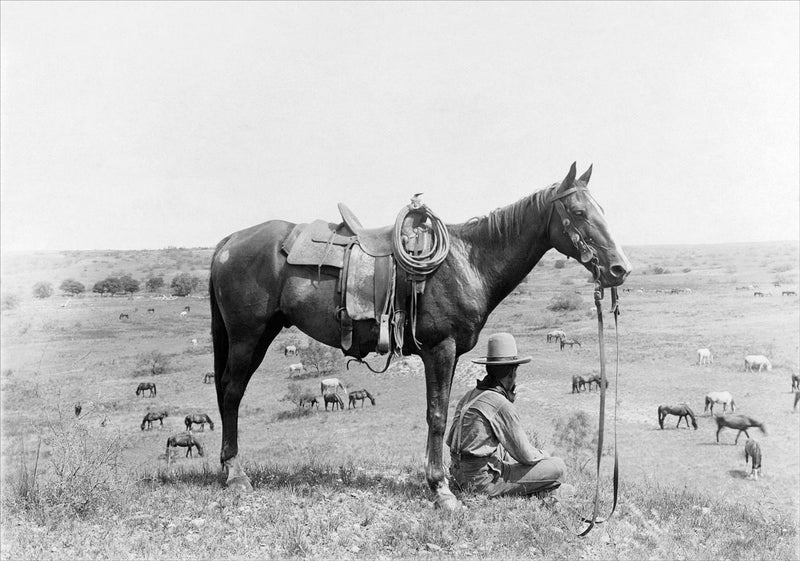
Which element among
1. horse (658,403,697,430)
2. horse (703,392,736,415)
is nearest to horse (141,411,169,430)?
horse (658,403,697,430)

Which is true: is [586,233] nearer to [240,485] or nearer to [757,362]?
[240,485]

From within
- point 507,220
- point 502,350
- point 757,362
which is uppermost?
point 507,220

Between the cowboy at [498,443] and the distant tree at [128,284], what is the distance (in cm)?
5906

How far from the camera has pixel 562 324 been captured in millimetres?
40219

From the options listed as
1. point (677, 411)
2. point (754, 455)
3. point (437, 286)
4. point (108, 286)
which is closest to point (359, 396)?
point (677, 411)

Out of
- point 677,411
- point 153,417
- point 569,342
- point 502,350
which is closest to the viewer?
point 502,350

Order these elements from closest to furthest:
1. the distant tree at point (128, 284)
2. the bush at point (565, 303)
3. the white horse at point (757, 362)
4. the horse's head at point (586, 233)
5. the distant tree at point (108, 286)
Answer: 1. the horse's head at point (586, 233)
2. the white horse at point (757, 362)
3. the bush at point (565, 303)
4. the distant tree at point (108, 286)
5. the distant tree at point (128, 284)

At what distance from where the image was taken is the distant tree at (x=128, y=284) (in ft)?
191

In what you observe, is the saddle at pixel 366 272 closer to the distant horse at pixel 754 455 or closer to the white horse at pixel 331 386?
the distant horse at pixel 754 455

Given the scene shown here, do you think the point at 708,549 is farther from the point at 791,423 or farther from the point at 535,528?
the point at 791,423

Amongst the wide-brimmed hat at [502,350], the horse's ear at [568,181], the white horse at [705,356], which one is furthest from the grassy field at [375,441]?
the horse's ear at [568,181]

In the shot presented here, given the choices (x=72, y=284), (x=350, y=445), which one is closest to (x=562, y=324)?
(x=350, y=445)

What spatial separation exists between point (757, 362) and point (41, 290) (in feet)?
162

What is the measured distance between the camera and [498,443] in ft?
19.1
